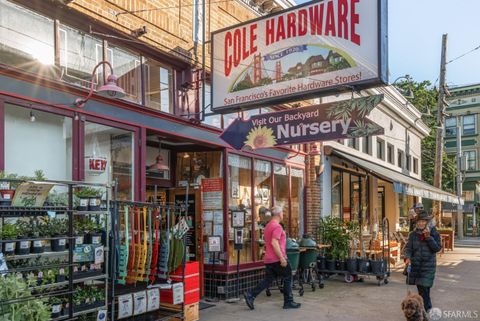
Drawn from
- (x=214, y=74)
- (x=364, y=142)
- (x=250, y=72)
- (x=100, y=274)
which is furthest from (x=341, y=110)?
(x=364, y=142)

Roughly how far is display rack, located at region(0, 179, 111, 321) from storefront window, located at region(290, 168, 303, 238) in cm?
647

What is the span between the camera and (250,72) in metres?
7.52

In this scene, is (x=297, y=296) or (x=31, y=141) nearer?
(x=31, y=141)

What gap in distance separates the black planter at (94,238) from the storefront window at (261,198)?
504cm

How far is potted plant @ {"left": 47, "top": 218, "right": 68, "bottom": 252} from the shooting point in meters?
4.82

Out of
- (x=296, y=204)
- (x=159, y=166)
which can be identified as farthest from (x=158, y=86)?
(x=296, y=204)

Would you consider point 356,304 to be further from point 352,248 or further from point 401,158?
point 401,158

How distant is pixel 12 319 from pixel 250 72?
4.93m

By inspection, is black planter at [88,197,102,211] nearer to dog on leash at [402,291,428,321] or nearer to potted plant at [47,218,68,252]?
potted plant at [47,218,68,252]

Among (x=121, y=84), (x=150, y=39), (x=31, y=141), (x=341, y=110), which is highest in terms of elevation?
(x=150, y=39)

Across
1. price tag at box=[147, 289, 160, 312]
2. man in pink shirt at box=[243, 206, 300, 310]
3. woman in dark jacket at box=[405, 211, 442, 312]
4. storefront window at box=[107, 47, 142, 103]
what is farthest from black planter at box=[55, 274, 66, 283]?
woman in dark jacket at box=[405, 211, 442, 312]

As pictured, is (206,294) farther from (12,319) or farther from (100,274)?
(12,319)

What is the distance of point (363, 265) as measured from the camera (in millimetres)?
10641

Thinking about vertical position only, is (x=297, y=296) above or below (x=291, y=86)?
below
